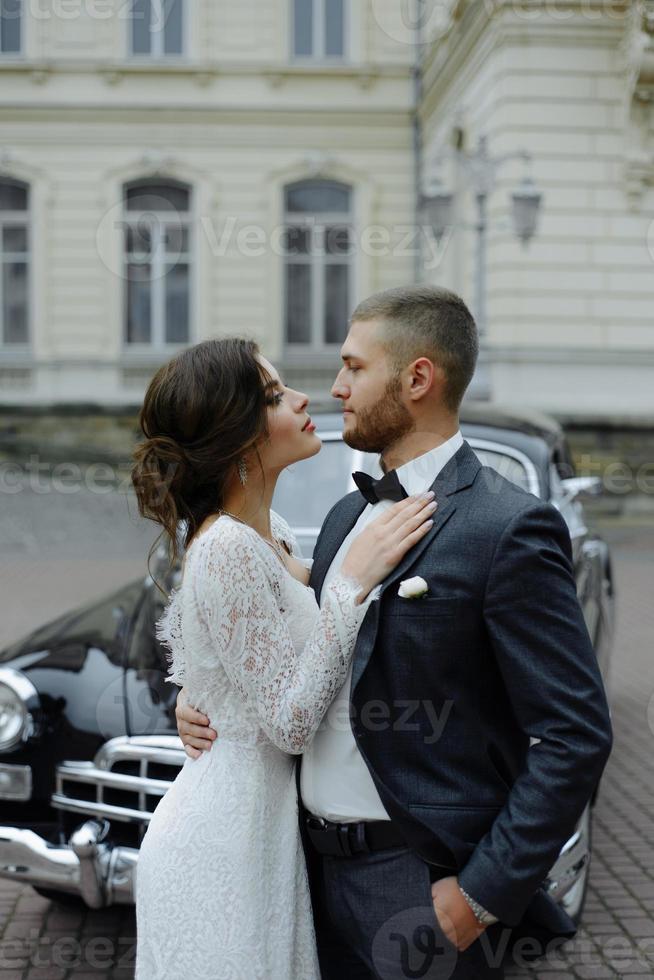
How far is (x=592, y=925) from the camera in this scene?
423cm

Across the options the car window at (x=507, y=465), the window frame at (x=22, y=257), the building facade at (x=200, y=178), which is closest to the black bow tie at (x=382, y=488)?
the car window at (x=507, y=465)

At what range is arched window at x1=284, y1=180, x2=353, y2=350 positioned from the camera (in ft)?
68.4

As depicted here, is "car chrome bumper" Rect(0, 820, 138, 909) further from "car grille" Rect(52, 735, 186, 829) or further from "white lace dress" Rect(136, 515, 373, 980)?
"white lace dress" Rect(136, 515, 373, 980)

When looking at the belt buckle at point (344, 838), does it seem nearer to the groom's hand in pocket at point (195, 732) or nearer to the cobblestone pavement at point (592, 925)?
the groom's hand in pocket at point (195, 732)

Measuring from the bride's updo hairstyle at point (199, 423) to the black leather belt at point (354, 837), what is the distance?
571 millimetres

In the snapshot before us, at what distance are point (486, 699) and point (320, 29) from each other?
66.9 feet

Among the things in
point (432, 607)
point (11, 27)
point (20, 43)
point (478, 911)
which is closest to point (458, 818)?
point (478, 911)

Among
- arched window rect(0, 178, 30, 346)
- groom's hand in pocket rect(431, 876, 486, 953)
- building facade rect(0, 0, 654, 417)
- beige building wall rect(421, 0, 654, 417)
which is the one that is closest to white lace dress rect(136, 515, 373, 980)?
groom's hand in pocket rect(431, 876, 486, 953)

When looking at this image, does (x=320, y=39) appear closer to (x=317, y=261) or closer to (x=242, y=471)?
(x=317, y=261)

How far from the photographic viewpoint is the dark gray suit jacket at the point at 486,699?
6.23 ft

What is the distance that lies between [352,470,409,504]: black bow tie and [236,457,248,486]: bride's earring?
8.5 inches

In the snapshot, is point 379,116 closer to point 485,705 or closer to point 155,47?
point 155,47

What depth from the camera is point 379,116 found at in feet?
67.6

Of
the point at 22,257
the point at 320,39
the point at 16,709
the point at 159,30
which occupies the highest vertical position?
the point at 159,30
